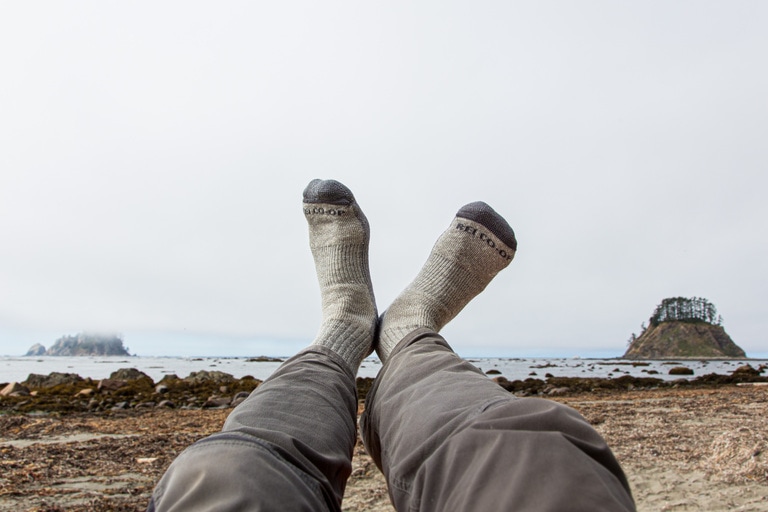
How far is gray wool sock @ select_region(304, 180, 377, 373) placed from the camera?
68.2 inches

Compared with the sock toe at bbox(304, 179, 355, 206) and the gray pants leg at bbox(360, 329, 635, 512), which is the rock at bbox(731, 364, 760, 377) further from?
the gray pants leg at bbox(360, 329, 635, 512)

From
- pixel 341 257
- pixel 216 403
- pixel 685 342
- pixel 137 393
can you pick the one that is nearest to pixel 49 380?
pixel 137 393

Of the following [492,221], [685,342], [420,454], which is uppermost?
[492,221]

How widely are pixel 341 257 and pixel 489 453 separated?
5.15ft

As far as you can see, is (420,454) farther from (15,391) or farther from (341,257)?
(15,391)

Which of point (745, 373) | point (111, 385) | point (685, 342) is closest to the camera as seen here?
point (111, 385)

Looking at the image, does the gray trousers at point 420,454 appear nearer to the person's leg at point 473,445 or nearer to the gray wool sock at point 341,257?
the person's leg at point 473,445

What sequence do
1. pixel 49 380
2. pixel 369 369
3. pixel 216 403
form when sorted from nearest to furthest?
pixel 216 403
pixel 49 380
pixel 369 369

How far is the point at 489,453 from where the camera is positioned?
0.60 meters

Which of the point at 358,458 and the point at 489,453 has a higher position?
the point at 489,453

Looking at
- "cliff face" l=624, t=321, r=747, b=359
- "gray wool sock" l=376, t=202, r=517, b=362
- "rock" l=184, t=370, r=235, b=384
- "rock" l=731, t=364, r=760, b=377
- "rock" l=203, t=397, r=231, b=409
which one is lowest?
"cliff face" l=624, t=321, r=747, b=359

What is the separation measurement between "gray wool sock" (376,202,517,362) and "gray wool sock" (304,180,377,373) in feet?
0.68

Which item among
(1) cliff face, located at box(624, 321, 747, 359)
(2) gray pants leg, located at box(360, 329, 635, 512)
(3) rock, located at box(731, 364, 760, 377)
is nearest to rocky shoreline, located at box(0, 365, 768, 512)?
(2) gray pants leg, located at box(360, 329, 635, 512)

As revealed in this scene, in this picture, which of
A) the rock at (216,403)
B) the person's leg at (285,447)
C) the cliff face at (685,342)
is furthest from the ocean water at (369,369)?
the cliff face at (685,342)
